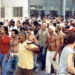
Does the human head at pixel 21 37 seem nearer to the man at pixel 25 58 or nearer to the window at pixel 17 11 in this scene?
the man at pixel 25 58

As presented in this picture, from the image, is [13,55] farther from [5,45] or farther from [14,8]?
[14,8]

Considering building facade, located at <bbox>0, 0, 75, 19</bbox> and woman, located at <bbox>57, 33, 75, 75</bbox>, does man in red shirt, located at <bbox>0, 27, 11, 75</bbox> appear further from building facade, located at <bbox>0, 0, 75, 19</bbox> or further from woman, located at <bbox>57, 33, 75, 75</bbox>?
building facade, located at <bbox>0, 0, 75, 19</bbox>

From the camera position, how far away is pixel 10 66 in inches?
301

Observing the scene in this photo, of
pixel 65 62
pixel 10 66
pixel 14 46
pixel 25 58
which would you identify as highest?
pixel 65 62

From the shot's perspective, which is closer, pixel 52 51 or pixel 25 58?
pixel 25 58

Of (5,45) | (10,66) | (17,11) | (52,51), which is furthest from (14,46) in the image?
(17,11)

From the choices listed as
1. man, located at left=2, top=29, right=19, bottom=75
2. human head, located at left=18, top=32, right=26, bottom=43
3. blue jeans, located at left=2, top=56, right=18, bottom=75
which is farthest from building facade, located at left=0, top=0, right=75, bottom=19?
human head, located at left=18, top=32, right=26, bottom=43

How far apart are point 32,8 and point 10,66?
28758mm

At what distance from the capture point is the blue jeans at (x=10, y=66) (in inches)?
295

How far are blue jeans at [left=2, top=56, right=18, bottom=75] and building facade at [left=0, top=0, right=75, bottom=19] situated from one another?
929 inches

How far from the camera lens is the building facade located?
105ft

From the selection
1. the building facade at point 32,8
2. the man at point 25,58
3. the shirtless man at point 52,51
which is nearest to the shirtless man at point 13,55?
the man at point 25,58

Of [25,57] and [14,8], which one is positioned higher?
[14,8]

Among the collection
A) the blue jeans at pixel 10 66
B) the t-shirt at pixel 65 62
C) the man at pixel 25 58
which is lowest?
the blue jeans at pixel 10 66
